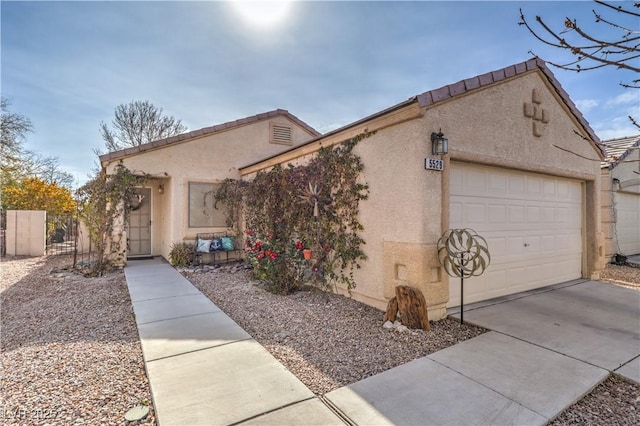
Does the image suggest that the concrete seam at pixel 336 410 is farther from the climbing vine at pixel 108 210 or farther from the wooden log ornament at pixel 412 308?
the climbing vine at pixel 108 210

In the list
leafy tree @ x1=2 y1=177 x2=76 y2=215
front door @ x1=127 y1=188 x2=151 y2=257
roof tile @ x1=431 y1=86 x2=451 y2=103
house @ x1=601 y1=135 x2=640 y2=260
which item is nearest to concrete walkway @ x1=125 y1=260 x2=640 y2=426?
roof tile @ x1=431 y1=86 x2=451 y2=103

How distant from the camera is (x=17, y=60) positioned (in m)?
7.24

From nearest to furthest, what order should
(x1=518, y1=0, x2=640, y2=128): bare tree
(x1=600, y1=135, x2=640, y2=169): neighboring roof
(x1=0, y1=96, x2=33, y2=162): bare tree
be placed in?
(x1=518, y1=0, x2=640, y2=128): bare tree < (x1=600, y1=135, x2=640, y2=169): neighboring roof < (x1=0, y1=96, x2=33, y2=162): bare tree

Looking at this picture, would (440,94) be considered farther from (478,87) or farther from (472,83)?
(478,87)

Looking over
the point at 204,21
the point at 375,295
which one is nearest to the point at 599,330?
the point at 375,295

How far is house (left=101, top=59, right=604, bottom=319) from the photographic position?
15.1 ft

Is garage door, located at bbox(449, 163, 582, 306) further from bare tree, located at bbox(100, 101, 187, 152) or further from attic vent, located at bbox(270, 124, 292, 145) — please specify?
bare tree, located at bbox(100, 101, 187, 152)

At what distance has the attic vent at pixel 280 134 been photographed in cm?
1099

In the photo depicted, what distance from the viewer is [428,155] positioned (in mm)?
4582

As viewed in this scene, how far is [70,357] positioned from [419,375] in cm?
376

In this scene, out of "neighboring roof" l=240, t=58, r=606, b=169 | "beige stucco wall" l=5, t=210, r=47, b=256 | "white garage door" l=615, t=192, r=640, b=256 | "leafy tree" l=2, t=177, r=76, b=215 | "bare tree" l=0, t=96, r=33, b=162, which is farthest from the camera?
"bare tree" l=0, t=96, r=33, b=162

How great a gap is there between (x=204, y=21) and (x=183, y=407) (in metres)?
7.07

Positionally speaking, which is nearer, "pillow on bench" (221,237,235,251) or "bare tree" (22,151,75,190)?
"pillow on bench" (221,237,235,251)

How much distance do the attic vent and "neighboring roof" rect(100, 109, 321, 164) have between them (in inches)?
15.4
